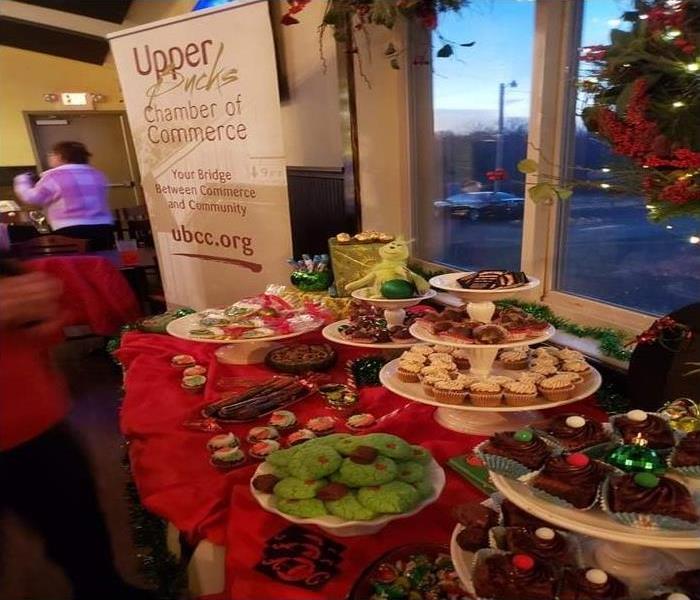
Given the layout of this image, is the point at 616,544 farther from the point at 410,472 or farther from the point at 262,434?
the point at 262,434

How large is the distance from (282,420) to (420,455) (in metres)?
0.37

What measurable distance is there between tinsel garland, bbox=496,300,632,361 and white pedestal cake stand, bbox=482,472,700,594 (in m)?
0.64

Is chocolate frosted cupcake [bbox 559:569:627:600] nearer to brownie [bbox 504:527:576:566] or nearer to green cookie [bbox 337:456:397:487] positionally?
brownie [bbox 504:527:576:566]

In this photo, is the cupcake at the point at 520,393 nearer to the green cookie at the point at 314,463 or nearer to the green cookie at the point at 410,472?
the green cookie at the point at 410,472

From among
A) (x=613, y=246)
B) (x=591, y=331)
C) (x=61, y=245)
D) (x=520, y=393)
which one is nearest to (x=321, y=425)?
(x=520, y=393)

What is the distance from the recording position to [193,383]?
1.39 metres

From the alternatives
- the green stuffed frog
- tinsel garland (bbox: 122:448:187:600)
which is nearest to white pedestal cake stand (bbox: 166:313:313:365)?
the green stuffed frog

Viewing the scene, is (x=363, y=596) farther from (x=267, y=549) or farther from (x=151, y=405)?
(x=151, y=405)

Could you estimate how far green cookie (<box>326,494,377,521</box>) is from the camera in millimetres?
781

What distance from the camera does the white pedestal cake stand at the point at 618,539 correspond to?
557mm

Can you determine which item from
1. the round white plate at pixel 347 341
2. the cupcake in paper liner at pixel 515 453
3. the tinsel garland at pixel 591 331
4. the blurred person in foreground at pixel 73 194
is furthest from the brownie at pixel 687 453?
the blurred person in foreground at pixel 73 194

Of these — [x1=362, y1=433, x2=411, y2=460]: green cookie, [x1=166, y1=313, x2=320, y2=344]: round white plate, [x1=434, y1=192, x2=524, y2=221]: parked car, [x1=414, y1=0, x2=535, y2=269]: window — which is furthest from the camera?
[x1=434, y1=192, x2=524, y2=221]: parked car

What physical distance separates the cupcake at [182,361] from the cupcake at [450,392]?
0.80 metres

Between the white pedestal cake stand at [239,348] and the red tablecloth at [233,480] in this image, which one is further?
the white pedestal cake stand at [239,348]
